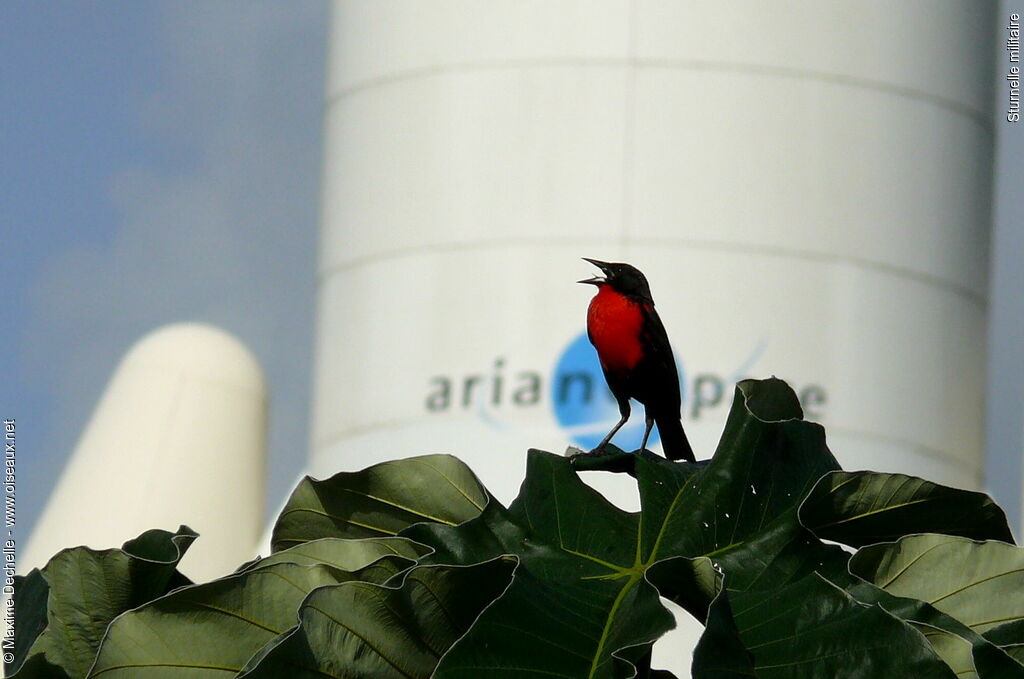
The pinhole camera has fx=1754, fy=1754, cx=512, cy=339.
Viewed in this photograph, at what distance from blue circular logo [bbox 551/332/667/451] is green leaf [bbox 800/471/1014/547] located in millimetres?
9965

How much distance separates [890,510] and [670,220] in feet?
35.2

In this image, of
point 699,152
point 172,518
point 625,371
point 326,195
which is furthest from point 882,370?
point 625,371

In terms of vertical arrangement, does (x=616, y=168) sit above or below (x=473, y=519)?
above

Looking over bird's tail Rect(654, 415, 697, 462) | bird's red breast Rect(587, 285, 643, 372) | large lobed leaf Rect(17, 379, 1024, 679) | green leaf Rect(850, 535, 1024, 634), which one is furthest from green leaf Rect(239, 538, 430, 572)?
bird's tail Rect(654, 415, 697, 462)

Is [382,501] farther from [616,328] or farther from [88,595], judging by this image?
[616,328]

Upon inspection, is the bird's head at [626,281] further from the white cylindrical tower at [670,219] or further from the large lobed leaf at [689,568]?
the white cylindrical tower at [670,219]

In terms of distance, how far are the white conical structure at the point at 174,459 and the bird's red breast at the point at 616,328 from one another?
12664 millimetres

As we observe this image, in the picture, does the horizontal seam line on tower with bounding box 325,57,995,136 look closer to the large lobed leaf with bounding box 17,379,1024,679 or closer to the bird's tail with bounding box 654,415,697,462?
the bird's tail with bounding box 654,415,697,462

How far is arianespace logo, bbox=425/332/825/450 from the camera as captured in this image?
1288cm

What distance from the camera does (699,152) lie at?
13156mm

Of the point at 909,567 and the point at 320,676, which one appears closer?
the point at 320,676

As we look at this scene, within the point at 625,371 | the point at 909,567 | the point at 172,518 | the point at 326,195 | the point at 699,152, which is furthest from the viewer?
the point at 172,518

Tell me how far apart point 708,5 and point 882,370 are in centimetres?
309

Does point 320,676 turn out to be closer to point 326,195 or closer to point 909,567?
point 909,567
